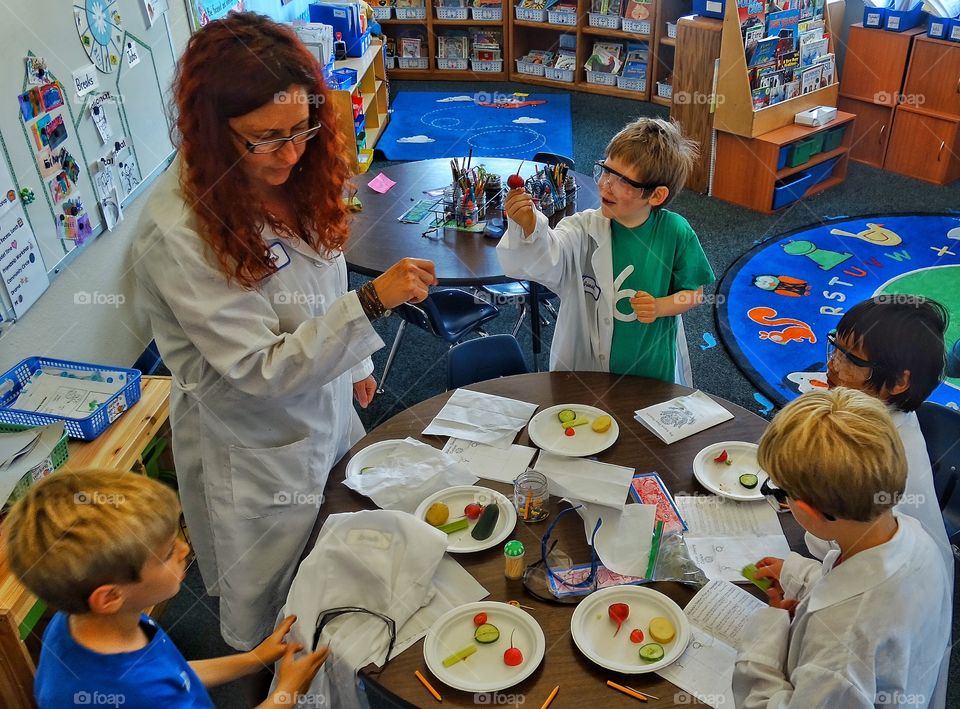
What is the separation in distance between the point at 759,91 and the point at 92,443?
4.26 metres

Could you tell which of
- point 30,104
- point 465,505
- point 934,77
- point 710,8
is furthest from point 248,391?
point 934,77

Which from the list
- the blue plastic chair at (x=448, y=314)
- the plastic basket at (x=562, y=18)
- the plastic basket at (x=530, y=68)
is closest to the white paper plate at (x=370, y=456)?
the blue plastic chair at (x=448, y=314)

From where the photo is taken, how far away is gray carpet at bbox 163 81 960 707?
9.05 feet

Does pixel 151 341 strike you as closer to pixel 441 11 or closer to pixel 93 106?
pixel 93 106

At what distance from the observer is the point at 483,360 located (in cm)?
277

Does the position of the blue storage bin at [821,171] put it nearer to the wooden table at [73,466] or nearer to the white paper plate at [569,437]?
the white paper plate at [569,437]

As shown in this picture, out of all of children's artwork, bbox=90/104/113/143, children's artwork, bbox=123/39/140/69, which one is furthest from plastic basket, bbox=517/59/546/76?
children's artwork, bbox=90/104/113/143

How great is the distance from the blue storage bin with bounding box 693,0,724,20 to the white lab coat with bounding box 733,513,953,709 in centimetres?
434

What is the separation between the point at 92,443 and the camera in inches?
97.5

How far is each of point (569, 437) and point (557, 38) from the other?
618cm

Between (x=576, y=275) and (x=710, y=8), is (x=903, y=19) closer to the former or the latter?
(x=710, y=8)

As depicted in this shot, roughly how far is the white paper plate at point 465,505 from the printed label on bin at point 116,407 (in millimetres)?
1133

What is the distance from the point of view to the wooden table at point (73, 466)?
194 centimetres

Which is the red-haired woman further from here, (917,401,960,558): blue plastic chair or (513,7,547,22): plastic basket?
(513,7,547,22): plastic basket
